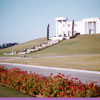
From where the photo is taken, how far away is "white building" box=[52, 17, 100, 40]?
67.8 metres

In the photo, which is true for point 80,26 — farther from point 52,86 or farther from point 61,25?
point 52,86

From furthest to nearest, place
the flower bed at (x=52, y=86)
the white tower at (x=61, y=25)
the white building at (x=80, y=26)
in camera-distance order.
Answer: the white tower at (x=61, y=25), the white building at (x=80, y=26), the flower bed at (x=52, y=86)

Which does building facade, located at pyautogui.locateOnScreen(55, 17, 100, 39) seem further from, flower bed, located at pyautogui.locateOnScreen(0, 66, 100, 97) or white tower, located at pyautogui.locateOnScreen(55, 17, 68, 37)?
flower bed, located at pyautogui.locateOnScreen(0, 66, 100, 97)

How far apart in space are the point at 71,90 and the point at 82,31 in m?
63.9

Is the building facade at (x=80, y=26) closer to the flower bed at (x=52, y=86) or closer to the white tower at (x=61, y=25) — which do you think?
the white tower at (x=61, y=25)

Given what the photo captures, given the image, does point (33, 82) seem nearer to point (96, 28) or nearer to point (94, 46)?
point (94, 46)

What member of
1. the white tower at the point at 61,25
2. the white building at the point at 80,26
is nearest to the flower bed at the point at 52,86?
the white building at the point at 80,26

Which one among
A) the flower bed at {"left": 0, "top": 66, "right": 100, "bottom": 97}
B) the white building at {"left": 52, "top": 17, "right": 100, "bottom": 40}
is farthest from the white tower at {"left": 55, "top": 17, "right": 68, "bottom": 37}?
the flower bed at {"left": 0, "top": 66, "right": 100, "bottom": 97}

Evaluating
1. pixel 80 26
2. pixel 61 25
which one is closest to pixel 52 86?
pixel 80 26

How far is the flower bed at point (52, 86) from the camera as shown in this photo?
7.60 metres

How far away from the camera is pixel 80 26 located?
2781 inches

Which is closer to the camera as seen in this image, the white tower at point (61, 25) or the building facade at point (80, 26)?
the building facade at point (80, 26)

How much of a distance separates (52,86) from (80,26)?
64258mm

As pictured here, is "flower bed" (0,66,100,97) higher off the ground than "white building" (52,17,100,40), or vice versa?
"white building" (52,17,100,40)
